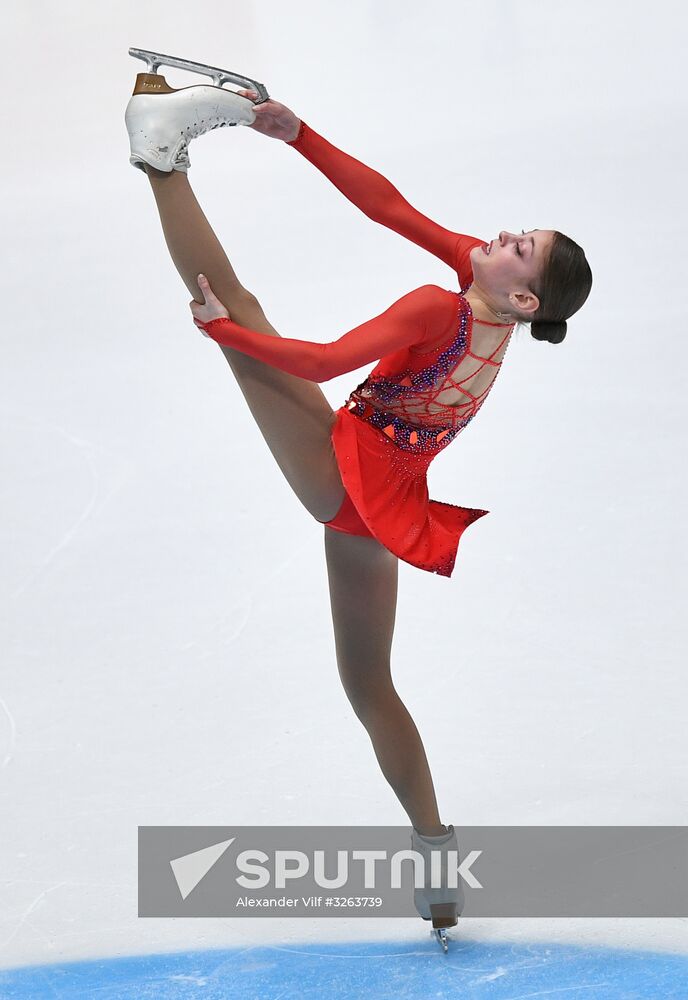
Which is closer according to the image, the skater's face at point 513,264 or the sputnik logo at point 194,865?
the skater's face at point 513,264

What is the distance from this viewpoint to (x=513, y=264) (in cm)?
254

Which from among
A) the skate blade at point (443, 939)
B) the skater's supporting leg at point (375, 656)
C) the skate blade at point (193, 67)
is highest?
the skate blade at point (193, 67)

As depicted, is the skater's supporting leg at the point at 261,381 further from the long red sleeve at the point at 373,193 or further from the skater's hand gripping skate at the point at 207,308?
the long red sleeve at the point at 373,193

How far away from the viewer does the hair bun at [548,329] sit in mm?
2594

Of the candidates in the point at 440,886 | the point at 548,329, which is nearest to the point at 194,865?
the point at 440,886

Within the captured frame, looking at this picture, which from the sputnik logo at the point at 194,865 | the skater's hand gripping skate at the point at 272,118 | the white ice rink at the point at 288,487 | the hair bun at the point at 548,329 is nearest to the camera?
the hair bun at the point at 548,329

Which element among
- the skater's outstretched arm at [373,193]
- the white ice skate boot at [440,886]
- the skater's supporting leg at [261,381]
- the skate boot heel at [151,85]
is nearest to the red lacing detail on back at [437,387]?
the skater's supporting leg at [261,381]

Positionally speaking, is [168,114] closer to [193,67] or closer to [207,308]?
[193,67]

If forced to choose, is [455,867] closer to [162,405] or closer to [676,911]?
[676,911]

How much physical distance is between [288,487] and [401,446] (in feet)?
6.65

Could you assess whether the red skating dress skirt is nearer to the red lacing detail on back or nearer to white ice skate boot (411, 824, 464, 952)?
the red lacing detail on back

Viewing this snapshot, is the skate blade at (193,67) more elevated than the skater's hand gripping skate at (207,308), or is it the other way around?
the skate blade at (193,67)

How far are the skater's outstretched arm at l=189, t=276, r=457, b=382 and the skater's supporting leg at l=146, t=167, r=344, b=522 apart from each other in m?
0.05

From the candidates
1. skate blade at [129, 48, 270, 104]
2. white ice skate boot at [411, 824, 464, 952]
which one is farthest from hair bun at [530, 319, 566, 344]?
white ice skate boot at [411, 824, 464, 952]
